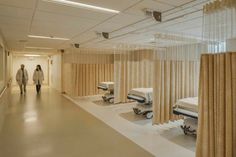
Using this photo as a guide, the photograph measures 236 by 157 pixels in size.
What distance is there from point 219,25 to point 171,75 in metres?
2.41

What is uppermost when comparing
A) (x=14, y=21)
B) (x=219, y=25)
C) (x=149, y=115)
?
(x=14, y=21)

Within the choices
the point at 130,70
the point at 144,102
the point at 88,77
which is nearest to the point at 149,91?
the point at 144,102

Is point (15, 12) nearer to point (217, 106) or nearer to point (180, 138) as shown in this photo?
point (217, 106)

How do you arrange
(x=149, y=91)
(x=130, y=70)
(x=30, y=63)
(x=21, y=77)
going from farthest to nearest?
(x=30, y=63), (x=21, y=77), (x=130, y=70), (x=149, y=91)

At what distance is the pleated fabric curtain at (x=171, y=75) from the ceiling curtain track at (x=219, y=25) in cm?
193

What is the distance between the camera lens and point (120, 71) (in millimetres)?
6531

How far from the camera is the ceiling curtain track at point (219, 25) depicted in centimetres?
204

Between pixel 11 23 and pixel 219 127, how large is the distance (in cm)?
421

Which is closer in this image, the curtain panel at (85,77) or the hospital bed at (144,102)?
the hospital bed at (144,102)

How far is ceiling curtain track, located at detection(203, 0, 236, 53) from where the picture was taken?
2039mm

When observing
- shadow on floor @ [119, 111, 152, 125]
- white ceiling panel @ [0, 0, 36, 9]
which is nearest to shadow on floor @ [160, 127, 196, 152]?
shadow on floor @ [119, 111, 152, 125]

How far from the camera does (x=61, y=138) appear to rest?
3.66 meters

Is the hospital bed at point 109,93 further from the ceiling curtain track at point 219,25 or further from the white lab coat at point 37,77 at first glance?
the ceiling curtain track at point 219,25

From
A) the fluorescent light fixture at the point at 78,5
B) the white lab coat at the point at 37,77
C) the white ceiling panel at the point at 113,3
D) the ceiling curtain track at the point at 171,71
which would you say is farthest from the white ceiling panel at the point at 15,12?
the white lab coat at the point at 37,77
